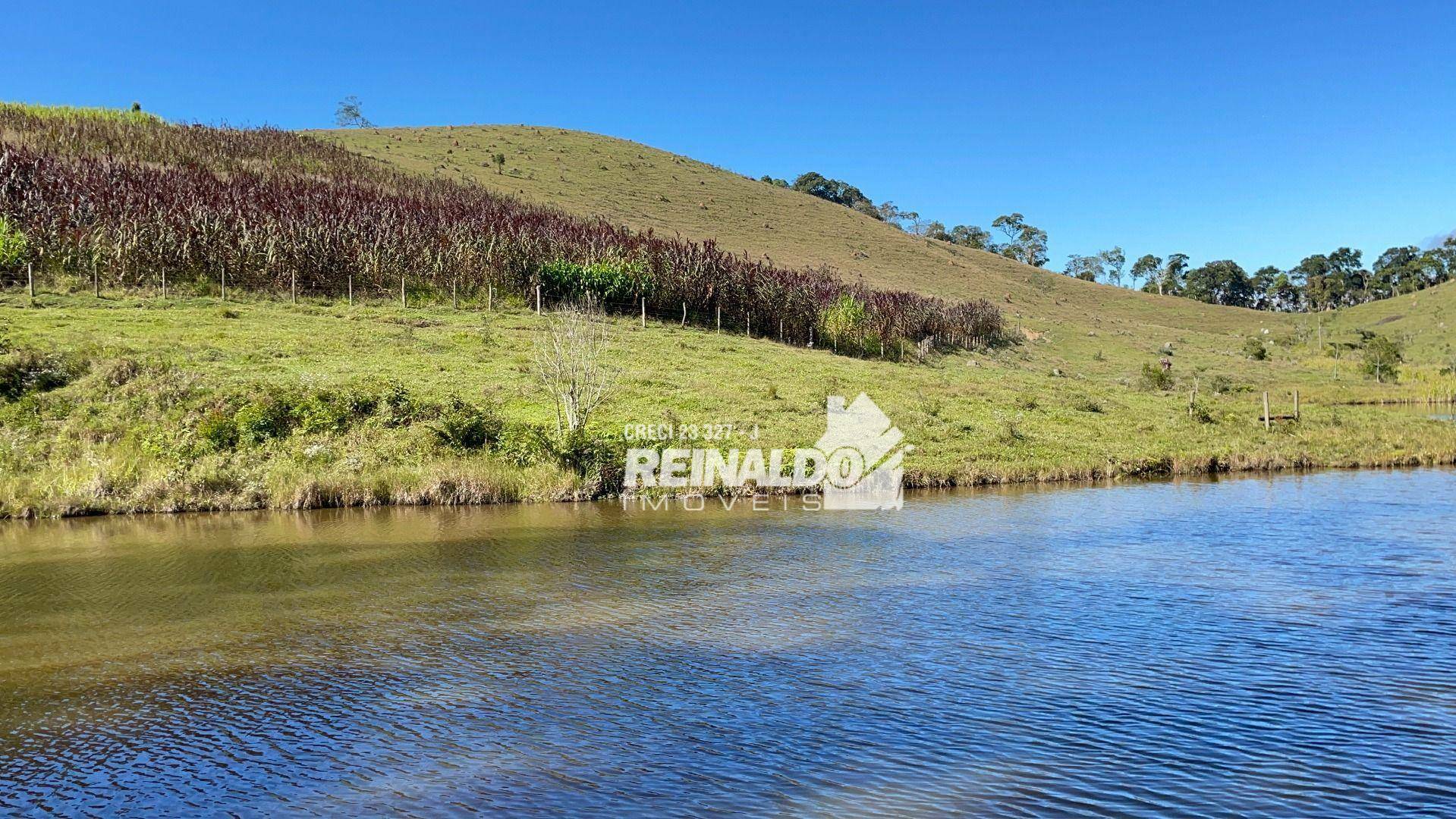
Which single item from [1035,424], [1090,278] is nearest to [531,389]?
[1035,424]

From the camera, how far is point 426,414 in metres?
26.8

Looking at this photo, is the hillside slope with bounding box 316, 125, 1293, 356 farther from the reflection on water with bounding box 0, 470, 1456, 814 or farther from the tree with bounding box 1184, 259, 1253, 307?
the reflection on water with bounding box 0, 470, 1456, 814

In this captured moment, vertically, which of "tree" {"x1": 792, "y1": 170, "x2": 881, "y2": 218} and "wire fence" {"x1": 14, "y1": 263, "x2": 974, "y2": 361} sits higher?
"tree" {"x1": 792, "y1": 170, "x2": 881, "y2": 218}

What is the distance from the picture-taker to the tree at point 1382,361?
73.0 meters

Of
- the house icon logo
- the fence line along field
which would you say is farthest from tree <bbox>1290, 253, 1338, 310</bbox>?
the house icon logo

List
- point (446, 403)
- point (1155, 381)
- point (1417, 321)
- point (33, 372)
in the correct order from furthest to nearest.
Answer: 1. point (1417, 321)
2. point (1155, 381)
3. point (446, 403)
4. point (33, 372)

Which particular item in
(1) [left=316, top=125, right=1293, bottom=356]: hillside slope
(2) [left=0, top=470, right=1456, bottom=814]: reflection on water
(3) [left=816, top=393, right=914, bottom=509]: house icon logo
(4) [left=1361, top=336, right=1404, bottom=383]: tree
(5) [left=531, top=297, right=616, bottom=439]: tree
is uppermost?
(1) [left=316, top=125, right=1293, bottom=356]: hillside slope

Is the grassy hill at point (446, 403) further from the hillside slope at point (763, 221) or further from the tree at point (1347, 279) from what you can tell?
the tree at point (1347, 279)

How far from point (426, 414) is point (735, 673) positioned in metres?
18.9

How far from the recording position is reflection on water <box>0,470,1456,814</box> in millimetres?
7480

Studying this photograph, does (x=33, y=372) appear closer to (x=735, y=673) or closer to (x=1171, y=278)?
(x=735, y=673)

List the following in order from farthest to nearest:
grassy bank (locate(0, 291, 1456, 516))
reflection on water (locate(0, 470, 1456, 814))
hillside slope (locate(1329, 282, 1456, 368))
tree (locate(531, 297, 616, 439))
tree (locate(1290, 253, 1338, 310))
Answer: tree (locate(1290, 253, 1338, 310)) < hillside slope (locate(1329, 282, 1456, 368)) < tree (locate(531, 297, 616, 439)) < grassy bank (locate(0, 291, 1456, 516)) < reflection on water (locate(0, 470, 1456, 814))

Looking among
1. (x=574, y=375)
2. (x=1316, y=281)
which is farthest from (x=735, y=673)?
(x=1316, y=281)

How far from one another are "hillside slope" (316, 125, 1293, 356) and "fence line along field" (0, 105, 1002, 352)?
19.3 m
